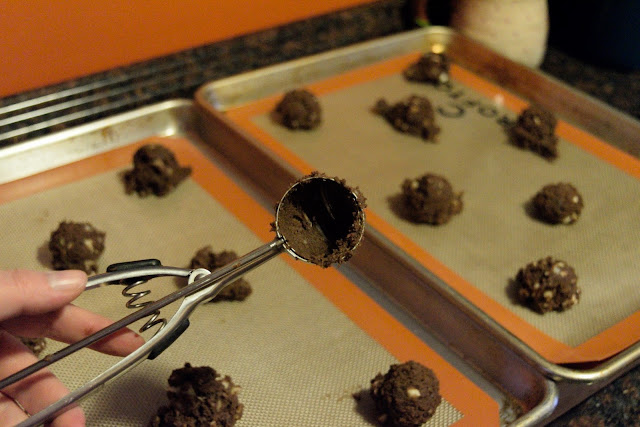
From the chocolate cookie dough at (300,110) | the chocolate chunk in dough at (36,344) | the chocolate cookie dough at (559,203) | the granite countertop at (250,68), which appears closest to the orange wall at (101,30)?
the granite countertop at (250,68)

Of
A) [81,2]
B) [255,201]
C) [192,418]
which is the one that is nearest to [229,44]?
[81,2]

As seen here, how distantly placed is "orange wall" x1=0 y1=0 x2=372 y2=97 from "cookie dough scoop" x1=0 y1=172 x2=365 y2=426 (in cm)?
79

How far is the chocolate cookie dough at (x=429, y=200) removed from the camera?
128cm

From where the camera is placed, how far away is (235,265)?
0.69 meters

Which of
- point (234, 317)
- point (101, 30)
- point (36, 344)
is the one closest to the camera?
point (36, 344)

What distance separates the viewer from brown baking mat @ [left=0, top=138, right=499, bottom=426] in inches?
37.3

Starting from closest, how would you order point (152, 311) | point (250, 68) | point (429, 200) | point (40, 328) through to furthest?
point (152, 311) → point (40, 328) → point (429, 200) → point (250, 68)

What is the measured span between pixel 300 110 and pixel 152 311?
2.99ft

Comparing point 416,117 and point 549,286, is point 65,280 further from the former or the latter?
point 416,117

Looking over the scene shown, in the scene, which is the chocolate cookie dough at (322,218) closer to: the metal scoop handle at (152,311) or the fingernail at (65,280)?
the metal scoop handle at (152,311)

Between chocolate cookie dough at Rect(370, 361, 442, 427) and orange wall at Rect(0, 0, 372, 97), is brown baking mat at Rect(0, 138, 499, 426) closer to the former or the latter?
chocolate cookie dough at Rect(370, 361, 442, 427)

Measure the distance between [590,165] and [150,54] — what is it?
1114mm

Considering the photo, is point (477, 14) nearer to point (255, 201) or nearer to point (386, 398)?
point (255, 201)

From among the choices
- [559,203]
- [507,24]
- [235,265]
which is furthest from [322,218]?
[507,24]
